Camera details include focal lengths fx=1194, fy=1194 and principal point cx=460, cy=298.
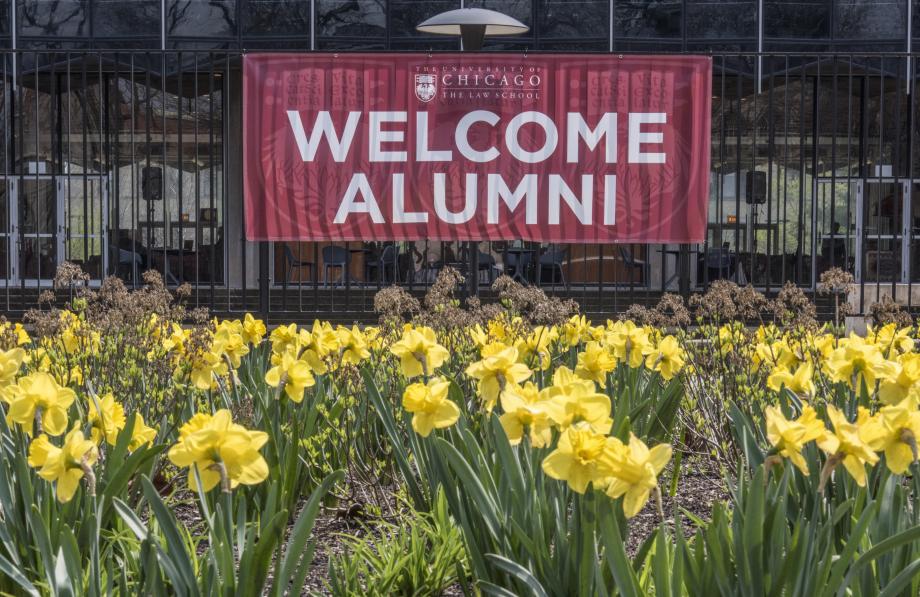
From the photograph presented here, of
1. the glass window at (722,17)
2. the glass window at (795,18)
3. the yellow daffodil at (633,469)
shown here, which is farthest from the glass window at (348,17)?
the yellow daffodil at (633,469)

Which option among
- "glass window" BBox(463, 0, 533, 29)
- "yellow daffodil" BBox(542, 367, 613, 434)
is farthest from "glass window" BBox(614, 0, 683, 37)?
"yellow daffodil" BBox(542, 367, 613, 434)

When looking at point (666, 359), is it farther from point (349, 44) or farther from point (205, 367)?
point (349, 44)

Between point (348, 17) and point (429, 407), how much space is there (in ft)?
47.7

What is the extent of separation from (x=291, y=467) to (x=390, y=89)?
194 inches

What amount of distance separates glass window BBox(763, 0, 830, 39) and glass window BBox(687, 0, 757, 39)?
0.74ft

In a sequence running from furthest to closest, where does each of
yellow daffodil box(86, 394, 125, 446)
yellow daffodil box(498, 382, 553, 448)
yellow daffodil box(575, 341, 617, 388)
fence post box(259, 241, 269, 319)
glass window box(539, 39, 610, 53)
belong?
glass window box(539, 39, 610, 53) < fence post box(259, 241, 269, 319) < yellow daffodil box(575, 341, 617, 388) < yellow daffodil box(86, 394, 125, 446) < yellow daffodil box(498, 382, 553, 448)

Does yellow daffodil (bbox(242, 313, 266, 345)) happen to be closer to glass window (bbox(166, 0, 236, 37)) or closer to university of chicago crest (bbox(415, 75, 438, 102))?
university of chicago crest (bbox(415, 75, 438, 102))

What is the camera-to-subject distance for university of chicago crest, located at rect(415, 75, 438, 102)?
26.1ft

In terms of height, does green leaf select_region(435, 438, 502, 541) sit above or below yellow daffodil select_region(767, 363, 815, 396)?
below

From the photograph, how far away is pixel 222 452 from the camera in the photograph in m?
2.21

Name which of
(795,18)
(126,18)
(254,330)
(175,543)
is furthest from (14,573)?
(795,18)

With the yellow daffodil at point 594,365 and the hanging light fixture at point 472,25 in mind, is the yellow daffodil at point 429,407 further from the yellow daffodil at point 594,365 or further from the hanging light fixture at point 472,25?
the hanging light fixture at point 472,25

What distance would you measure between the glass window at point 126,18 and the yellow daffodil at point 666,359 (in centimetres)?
1358

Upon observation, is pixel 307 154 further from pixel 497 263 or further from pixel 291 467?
pixel 497 263
